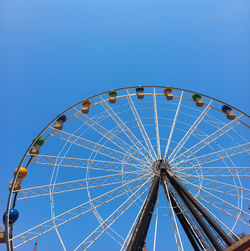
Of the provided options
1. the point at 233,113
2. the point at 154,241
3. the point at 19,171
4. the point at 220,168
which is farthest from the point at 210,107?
the point at 19,171

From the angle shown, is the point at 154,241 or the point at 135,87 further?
the point at 135,87

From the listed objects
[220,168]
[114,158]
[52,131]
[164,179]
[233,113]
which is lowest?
[220,168]

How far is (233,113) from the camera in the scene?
17656 millimetres

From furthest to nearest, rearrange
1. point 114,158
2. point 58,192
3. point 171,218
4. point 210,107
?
point 210,107
point 114,158
point 171,218
point 58,192

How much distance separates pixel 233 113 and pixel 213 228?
32.5 ft

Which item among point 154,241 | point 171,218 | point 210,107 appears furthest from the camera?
point 210,107

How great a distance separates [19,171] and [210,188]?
15.7m

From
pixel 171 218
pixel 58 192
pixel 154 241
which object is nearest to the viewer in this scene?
pixel 154 241

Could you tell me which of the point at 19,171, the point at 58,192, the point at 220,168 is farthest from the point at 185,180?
the point at 19,171

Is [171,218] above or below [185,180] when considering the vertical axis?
below

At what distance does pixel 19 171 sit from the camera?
13.6m

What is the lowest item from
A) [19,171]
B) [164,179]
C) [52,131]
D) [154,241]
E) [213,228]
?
[213,228]

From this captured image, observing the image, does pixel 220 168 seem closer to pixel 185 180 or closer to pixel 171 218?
pixel 185 180

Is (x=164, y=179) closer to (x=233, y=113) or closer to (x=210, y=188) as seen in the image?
(x=210, y=188)
